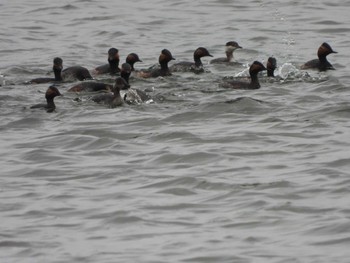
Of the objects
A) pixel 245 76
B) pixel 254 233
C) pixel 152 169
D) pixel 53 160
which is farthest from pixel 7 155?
pixel 245 76

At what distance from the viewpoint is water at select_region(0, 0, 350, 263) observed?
35.6ft

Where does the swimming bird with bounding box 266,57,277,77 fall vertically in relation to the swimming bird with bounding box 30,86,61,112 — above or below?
below

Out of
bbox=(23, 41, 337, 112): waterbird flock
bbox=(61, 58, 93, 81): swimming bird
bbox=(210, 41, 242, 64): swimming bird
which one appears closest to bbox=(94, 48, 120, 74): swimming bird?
bbox=(23, 41, 337, 112): waterbird flock

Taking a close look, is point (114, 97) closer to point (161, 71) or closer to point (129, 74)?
point (129, 74)

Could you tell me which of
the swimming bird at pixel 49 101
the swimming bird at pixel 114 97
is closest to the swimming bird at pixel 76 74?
the swimming bird at pixel 114 97

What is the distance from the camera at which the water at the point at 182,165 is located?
1086cm

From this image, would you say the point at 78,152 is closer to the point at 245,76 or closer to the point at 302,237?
the point at 302,237

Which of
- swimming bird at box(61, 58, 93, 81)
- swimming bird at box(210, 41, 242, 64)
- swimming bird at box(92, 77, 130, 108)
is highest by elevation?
swimming bird at box(92, 77, 130, 108)

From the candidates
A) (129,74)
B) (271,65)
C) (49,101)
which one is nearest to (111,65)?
(129,74)

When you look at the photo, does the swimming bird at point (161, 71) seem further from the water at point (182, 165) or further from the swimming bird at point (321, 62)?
the swimming bird at point (321, 62)

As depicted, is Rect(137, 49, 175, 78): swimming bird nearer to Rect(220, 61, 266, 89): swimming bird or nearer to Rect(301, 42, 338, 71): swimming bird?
Rect(220, 61, 266, 89): swimming bird

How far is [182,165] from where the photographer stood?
13.9 metres

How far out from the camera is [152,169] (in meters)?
13.7

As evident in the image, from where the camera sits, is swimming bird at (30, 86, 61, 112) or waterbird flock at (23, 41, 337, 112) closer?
swimming bird at (30, 86, 61, 112)
